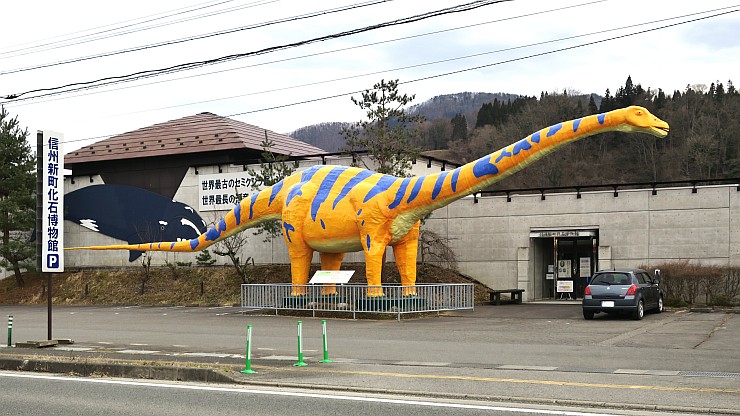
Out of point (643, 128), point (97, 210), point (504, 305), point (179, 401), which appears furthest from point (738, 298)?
point (97, 210)

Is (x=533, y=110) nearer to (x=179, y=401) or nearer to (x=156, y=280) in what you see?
(x=156, y=280)

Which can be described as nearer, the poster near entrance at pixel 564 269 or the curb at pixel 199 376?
the curb at pixel 199 376

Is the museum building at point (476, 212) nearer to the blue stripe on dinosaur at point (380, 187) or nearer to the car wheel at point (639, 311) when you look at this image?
the car wheel at point (639, 311)

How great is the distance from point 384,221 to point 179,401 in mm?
13720

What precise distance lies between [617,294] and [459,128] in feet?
188

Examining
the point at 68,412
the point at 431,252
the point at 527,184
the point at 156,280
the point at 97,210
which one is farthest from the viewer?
the point at 527,184

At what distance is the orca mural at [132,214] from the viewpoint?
35500mm

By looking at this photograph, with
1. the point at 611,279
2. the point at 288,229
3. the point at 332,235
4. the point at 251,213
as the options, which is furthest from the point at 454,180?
the point at 251,213

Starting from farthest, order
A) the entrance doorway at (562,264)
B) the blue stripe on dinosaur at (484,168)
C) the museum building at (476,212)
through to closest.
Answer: the entrance doorway at (562,264), the museum building at (476,212), the blue stripe on dinosaur at (484,168)

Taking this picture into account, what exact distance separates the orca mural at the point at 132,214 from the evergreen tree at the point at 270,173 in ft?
13.4

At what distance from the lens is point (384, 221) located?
22.7 meters

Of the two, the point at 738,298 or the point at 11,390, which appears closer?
→ the point at 11,390

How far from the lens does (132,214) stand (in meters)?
36.8

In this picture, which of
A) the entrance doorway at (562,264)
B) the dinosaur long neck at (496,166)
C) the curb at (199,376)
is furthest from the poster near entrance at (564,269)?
the curb at (199,376)
